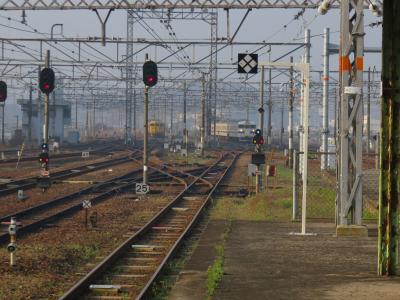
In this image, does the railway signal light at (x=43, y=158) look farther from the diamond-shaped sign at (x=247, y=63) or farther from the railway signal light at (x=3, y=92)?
the diamond-shaped sign at (x=247, y=63)

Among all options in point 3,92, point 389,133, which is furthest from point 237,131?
point 389,133

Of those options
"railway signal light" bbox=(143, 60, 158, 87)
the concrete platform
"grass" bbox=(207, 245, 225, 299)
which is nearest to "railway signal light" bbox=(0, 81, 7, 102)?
"railway signal light" bbox=(143, 60, 158, 87)

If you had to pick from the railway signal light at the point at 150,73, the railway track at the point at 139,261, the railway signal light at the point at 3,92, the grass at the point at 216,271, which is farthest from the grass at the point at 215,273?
the railway signal light at the point at 3,92

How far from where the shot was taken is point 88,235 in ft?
54.9

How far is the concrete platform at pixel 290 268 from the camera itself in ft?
33.7

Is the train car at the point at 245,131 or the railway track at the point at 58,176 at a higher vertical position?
the train car at the point at 245,131

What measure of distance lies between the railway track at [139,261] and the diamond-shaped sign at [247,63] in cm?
381

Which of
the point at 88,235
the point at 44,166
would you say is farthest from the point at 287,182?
the point at 88,235

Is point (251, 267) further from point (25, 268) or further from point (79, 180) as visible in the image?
point (79, 180)

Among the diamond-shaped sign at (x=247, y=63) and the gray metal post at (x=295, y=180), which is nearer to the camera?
the diamond-shaped sign at (x=247, y=63)

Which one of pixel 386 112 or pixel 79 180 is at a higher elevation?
pixel 386 112

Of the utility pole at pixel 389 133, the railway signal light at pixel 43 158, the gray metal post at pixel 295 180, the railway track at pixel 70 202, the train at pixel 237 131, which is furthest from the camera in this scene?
the train at pixel 237 131

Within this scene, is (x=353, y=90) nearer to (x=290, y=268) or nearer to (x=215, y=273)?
(x=290, y=268)

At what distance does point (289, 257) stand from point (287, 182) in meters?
21.3
